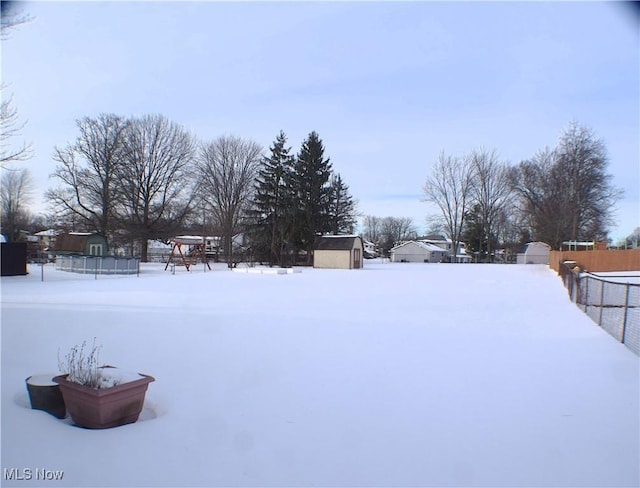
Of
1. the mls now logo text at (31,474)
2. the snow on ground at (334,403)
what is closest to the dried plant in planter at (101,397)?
the snow on ground at (334,403)

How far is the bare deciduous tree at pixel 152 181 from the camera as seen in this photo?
39906 millimetres

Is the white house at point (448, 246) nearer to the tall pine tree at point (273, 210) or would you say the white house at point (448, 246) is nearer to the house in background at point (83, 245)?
the tall pine tree at point (273, 210)

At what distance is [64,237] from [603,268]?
43527 millimetres

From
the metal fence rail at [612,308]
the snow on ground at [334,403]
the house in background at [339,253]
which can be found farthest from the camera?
the house in background at [339,253]

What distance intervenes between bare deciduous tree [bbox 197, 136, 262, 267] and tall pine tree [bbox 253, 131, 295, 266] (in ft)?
10.1

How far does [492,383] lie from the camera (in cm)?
613

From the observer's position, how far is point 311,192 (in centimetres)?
4750

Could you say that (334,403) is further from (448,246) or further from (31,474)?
(448,246)

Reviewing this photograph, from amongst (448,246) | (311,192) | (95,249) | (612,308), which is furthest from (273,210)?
(448,246)

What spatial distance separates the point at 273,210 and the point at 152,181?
1207 centimetres

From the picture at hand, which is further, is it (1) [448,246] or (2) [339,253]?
(1) [448,246]

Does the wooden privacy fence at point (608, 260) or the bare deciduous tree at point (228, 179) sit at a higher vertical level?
the bare deciduous tree at point (228, 179)

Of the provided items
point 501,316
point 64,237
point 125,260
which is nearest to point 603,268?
point 501,316

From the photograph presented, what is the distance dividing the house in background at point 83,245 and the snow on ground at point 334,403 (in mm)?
24229
